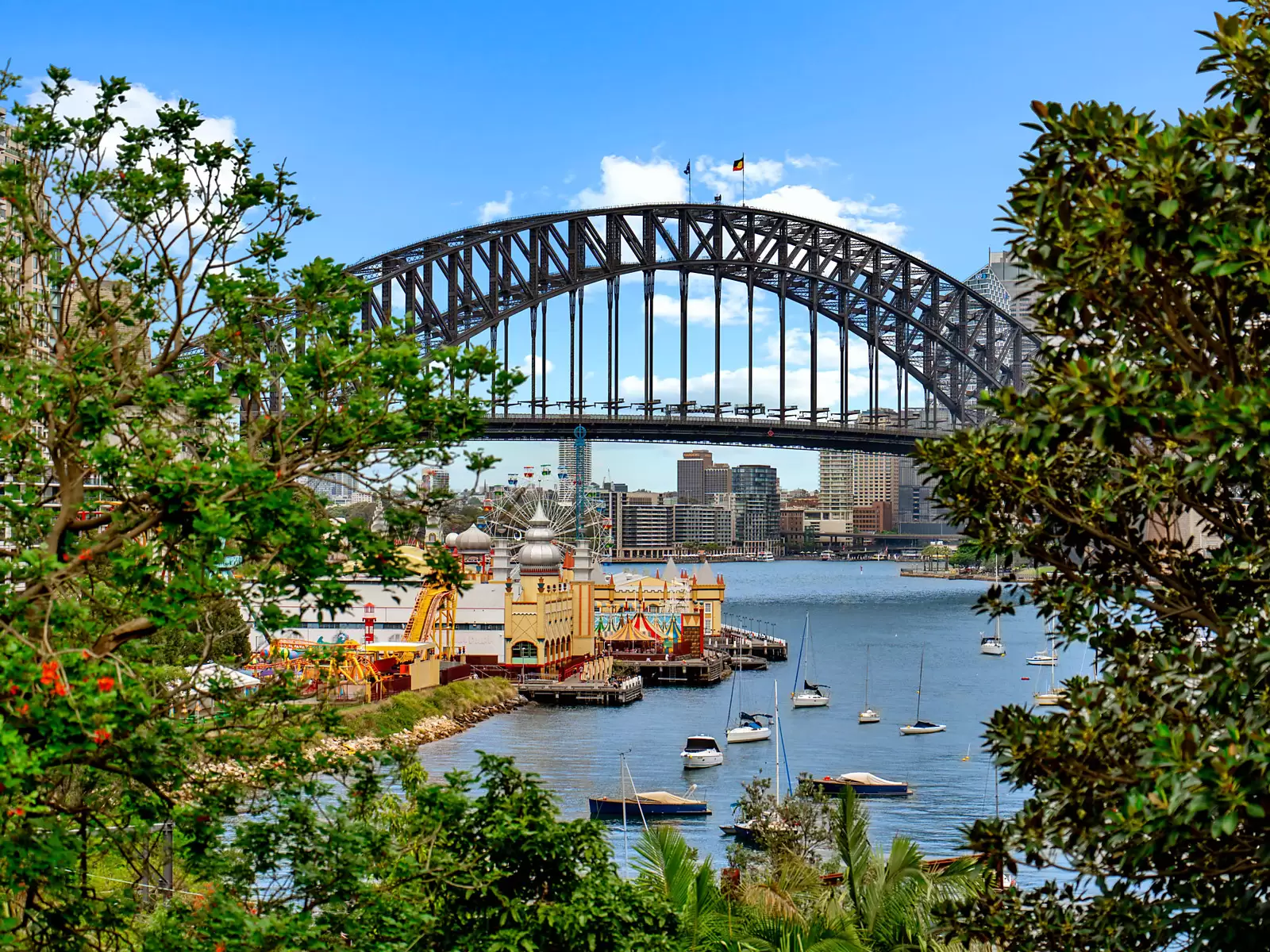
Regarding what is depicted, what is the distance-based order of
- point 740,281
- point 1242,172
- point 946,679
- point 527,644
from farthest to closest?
point 740,281 → point 946,679 → point 527,644 → point 1242,172

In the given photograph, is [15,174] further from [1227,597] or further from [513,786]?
[1227,597]

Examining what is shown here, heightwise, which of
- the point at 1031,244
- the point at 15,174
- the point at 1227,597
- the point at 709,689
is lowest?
the point at 709,689

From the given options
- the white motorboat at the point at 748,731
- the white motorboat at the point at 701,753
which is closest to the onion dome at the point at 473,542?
the white motorboat at the point at 748,731

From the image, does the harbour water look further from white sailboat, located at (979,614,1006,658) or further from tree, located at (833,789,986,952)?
tree, located at (833,789,986,952)

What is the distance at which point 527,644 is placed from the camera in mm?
64750

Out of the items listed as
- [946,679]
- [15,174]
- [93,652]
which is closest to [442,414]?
[93,652]

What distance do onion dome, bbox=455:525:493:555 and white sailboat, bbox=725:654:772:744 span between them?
25659mm

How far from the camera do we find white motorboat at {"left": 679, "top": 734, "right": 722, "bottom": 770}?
44969 mm

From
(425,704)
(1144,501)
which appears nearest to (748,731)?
(425,704)

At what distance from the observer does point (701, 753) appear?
45281 millimetres

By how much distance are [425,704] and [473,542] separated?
26012mm

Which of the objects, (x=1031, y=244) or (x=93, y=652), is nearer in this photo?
(x=1031, y=244)

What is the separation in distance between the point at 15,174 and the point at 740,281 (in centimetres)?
9277

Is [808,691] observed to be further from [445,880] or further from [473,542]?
[445,880]
